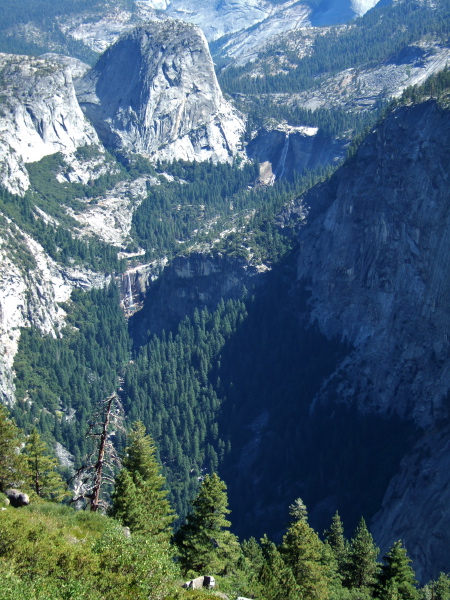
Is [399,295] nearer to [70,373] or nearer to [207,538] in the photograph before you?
[70,373]

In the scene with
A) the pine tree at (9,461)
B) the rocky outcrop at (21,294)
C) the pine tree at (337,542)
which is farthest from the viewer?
the rocky outcrop at (21,294)

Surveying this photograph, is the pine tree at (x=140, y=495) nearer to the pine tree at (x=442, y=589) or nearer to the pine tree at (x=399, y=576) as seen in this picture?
the pine tree at (x=399, y=576)

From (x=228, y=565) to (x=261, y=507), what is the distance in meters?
79.3

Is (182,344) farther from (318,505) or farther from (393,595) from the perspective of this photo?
(393,595)

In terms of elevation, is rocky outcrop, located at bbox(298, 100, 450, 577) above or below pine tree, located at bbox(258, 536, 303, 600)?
above

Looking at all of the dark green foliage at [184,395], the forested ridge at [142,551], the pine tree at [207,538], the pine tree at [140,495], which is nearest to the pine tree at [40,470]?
the forested ridge at [142,551]

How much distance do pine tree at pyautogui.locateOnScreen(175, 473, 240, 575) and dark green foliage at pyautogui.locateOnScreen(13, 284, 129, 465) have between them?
292 feet

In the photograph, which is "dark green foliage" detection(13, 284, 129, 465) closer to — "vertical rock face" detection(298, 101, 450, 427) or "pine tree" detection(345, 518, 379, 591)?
"vertical rock face" detection(298, 101, 450, 427)

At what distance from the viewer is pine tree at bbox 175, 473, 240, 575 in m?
57.7

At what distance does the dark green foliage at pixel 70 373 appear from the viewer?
157250 millimetres

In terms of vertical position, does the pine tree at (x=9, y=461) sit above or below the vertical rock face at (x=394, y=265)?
below

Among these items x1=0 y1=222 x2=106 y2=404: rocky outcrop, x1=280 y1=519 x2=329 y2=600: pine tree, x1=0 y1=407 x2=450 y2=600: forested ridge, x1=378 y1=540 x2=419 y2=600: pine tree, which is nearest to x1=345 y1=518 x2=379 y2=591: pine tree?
x1=0 y1=407 x2=450 y2=600: forested ridge

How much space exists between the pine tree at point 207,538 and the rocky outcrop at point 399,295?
47819 mm

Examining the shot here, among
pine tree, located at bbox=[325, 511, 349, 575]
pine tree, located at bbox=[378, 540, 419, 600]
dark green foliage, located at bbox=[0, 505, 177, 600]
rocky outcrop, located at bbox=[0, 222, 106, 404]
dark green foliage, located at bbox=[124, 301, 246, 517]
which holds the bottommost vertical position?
dark green foliage, located at bbox=[0, 505, 177, 600]
